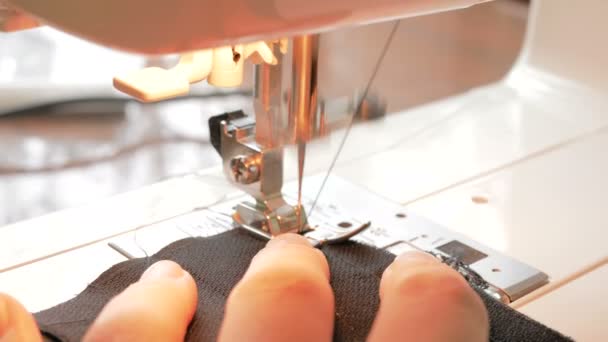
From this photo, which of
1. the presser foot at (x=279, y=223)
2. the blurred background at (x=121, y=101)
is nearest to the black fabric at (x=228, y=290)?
the presser foot at (x=279, y=223)

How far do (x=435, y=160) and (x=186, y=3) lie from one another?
0.61 meters

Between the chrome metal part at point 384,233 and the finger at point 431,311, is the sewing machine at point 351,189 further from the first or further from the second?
the finger at point 431,311

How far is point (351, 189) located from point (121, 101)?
794 millimetres

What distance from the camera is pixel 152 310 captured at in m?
0.62

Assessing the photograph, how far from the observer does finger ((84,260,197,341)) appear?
591mm

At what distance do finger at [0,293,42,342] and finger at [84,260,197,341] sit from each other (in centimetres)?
4

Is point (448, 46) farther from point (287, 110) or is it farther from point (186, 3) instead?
point (186, 3)

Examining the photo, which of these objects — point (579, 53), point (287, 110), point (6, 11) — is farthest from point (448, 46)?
point (6, 11)

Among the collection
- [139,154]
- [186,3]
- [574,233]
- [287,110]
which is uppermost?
[186,3]

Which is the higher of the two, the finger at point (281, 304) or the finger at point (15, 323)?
the finger at point (281, 304)

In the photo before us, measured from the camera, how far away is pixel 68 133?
4.98 ft

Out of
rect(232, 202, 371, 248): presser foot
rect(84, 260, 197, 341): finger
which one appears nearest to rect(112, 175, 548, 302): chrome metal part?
rect(232, 202, 371, 248): presser foot

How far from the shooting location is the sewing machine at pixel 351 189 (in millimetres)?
672

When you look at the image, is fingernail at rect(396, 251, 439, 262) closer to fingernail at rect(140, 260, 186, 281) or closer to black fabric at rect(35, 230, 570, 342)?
black fabric at rect(35, 230, 570, 342)
